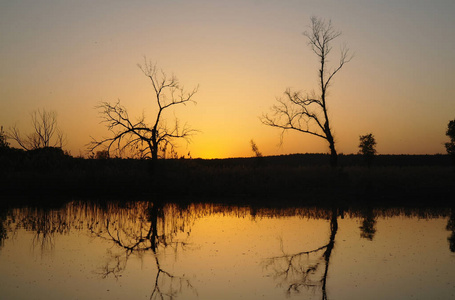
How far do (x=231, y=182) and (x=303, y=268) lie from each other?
2219 cm

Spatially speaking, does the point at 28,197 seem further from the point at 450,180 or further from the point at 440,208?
the point at 450,180

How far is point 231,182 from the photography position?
34.8 metres

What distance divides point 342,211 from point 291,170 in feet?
38.1

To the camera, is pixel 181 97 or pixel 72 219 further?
pixel 181 97

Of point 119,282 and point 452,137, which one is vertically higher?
point 452,137

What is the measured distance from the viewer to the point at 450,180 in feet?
113

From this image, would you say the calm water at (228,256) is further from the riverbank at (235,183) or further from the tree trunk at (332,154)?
the tree trunk at (332,154)

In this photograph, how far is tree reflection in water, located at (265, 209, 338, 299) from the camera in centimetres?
1112

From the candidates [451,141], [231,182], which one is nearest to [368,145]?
[451,141]

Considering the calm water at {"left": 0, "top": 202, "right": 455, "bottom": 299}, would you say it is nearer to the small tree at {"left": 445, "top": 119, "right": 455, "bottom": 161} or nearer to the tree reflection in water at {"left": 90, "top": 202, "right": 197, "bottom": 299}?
the tree reflection in water at {"left": 90, "top": 202, "right": 197, "bottom": 299}

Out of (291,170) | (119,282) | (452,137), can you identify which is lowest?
(119,282)

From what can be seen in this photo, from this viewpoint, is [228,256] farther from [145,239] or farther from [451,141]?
[451,141]

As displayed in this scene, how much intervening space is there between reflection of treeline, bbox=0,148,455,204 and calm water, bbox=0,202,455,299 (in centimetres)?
826

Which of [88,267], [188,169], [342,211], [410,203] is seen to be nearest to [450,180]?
[410,203]
